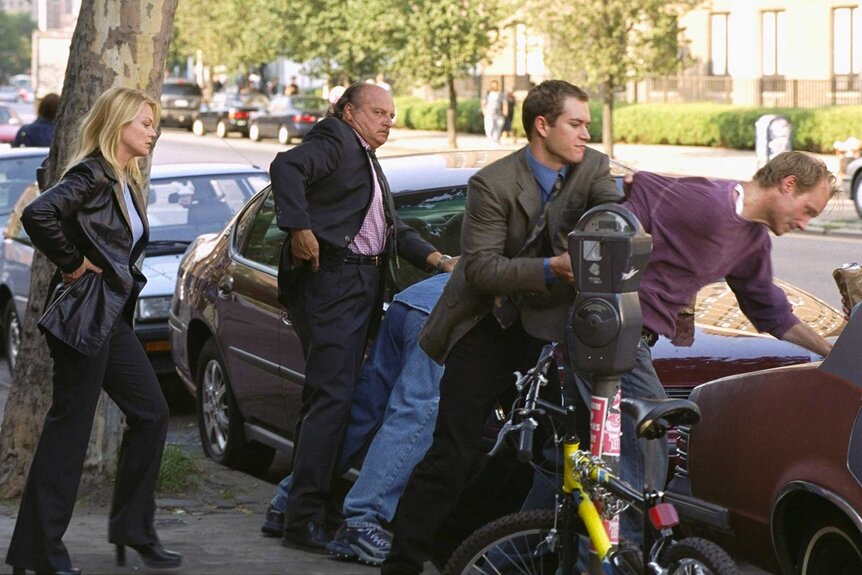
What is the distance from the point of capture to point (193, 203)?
11.3 meters

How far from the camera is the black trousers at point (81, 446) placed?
553cm

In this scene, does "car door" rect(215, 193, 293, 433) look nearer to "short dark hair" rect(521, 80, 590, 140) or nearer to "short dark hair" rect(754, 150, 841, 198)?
"short dark hair" rect(521, 80, 590, 140)

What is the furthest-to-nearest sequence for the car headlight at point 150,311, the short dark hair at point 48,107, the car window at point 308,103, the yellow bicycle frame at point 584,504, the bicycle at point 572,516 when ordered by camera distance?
the car window at point 308,103 → the short dark hair at point 48,107 → the car headlight at point 150,311 → the yellow bicycle frame at point 584,504 → the bicycle at point 572,516

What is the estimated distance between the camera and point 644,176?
5.23 m

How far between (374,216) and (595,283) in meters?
2.04

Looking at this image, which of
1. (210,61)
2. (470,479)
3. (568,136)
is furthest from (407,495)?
(210,61)

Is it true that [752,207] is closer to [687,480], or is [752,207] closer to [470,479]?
[687,480]

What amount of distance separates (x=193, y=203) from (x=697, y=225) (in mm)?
6696

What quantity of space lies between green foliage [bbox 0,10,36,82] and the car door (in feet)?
488

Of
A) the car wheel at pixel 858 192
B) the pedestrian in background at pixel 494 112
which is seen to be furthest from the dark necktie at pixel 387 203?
the pedestrian in background at pixel 494 112

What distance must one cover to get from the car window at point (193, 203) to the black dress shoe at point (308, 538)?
5.07 metres

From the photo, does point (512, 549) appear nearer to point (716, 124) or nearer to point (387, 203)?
point (387, 203)

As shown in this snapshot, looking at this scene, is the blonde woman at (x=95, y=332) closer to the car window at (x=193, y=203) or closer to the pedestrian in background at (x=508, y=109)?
the car window at (x=193, y=203)

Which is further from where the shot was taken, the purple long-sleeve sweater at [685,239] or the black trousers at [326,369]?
the black trousers at [326,369]
